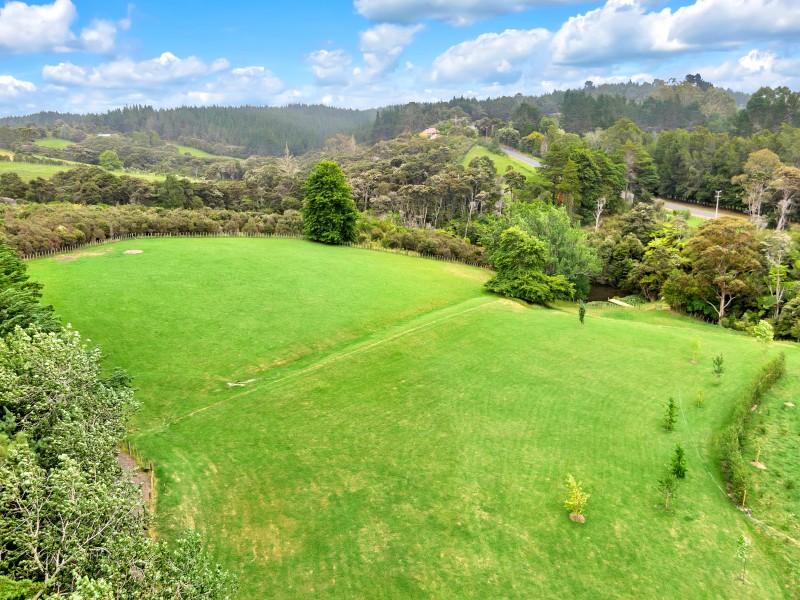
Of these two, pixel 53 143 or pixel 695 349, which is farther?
pixel 53 143

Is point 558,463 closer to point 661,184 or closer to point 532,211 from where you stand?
point 532,211

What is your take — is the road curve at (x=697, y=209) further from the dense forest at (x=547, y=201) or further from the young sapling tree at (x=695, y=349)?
the young sapling tree at (x=695, y=349)

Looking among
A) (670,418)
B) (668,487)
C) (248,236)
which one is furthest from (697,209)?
(668,487)

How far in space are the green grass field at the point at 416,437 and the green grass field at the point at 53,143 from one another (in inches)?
5780

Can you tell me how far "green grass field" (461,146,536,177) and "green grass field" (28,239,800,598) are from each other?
Result: 71836 millimetres

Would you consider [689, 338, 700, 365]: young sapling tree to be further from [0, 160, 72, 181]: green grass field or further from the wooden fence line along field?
[0, 160, 72, 181]: green grass field

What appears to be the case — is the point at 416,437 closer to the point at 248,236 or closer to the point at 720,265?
the point at 720,265

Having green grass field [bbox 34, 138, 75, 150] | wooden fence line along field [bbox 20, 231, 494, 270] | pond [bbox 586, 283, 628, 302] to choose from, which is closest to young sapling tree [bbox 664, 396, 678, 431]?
pond [bbox 586, 283, 628, 302]

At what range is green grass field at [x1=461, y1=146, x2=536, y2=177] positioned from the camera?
105m

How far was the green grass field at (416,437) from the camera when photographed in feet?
47.5

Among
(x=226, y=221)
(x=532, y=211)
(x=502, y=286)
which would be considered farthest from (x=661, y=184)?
(x=226, y=221)

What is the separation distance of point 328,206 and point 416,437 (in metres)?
44.6

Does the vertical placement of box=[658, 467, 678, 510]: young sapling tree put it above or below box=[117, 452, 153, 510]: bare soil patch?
above

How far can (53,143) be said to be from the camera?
15950cm
